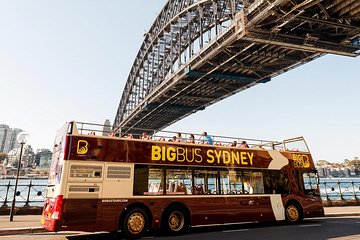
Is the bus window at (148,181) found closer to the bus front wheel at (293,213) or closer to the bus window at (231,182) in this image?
the bus window at (231,182)

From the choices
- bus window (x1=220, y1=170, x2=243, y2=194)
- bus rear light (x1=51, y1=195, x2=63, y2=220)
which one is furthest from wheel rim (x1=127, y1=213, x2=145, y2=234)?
bus window (x1=220, y1=170, x2=243, y2=194)

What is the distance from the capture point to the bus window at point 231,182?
11.0m

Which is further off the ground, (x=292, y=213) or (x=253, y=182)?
(x=253, y=182)

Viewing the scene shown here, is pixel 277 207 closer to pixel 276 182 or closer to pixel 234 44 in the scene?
pixel 276 182

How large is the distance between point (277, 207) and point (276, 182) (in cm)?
105

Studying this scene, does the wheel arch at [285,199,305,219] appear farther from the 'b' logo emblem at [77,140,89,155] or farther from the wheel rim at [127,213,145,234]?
the 'b' logo emblem at [77,140,89,155]

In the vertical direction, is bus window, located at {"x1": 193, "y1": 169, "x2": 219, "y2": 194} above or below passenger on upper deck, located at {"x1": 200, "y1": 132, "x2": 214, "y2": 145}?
below

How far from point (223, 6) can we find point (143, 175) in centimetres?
2953

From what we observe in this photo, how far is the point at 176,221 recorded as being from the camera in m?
9.82

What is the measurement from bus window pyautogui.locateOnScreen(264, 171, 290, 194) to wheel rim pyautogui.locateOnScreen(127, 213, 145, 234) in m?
5.61

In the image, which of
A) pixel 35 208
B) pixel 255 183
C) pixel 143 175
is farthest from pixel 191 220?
pixel 35 208

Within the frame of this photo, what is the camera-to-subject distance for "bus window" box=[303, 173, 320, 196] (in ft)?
42.9

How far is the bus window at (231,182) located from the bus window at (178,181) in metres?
1.51

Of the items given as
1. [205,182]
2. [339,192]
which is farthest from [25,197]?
[205,182]
